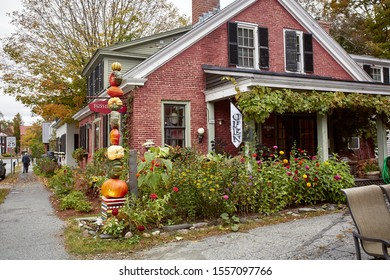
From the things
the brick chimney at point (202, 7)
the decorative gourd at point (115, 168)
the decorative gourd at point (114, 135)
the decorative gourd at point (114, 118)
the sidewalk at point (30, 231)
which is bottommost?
the sidewalk at point (30, 231)

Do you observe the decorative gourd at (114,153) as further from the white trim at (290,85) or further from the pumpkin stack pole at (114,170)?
the white trim at (290,85)

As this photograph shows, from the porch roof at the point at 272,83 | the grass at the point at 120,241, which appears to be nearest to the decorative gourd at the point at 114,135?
the grass at the point at 120,241

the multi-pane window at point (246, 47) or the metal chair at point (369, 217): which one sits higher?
the multi-pane window at point (246, 47)

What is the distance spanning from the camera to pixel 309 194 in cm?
682

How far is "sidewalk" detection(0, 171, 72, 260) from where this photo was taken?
427 centimetres

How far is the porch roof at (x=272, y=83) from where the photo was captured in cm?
777

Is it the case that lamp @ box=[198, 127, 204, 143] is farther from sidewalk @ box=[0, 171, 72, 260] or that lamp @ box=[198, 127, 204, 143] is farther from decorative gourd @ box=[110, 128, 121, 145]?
decorative gourd @ box=[110, 128, 121, 145]

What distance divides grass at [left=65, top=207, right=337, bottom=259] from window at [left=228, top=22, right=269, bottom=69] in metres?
6.54

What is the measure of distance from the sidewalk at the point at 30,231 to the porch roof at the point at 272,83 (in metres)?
4.96

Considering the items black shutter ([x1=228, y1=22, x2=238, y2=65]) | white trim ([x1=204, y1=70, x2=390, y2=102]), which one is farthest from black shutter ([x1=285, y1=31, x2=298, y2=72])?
white trim ([x1=204, y1=70, x2=390, y2=102])

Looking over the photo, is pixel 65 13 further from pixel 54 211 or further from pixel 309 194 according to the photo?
pixel 309 194

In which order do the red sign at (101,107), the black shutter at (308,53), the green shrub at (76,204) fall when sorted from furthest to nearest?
the black shutter at (308,53) → the green shrub at (76,204) → the red sign at (101,107)

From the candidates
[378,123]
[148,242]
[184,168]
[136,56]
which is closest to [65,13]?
[136,56]
